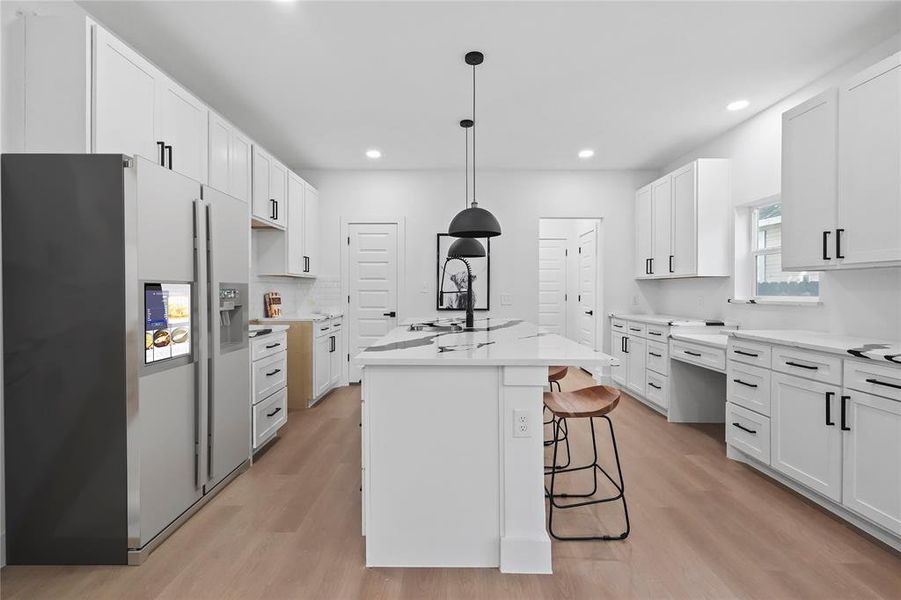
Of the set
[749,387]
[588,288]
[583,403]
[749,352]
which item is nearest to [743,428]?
[749,387]

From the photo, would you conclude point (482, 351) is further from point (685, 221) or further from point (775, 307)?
point (685, 221)

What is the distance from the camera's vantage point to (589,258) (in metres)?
6.33

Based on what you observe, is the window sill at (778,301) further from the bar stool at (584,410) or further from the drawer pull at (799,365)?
the bar stool at (584,410)

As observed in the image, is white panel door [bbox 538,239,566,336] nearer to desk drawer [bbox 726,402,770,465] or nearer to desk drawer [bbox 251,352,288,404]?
desk drawer [bbox 726,402,770,465]

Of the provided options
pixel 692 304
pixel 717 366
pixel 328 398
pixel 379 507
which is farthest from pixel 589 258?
pixel 379 507

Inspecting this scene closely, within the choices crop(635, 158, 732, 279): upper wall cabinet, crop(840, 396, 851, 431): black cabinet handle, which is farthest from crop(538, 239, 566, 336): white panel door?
crop(840, 396, 851, 431): black cabinet handle

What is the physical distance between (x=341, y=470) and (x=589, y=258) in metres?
4.74

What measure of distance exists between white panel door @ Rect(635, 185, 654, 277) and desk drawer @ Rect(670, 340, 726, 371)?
5.03 ft

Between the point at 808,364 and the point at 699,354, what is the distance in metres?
1.17

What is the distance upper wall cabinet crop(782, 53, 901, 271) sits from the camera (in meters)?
2.25

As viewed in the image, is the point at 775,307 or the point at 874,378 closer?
the point at 874,378

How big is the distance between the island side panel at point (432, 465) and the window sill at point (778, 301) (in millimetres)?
2815

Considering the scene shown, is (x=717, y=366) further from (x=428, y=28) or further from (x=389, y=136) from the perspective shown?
(x=389, y=136)

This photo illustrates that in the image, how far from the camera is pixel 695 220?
4.21 m
